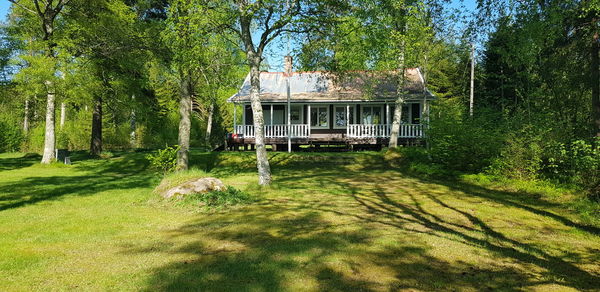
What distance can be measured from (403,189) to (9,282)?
8820 millimetres

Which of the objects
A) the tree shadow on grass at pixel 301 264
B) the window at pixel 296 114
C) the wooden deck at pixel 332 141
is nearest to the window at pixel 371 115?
the wooden deck at pixel 332 141

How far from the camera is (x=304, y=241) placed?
5.75 meters

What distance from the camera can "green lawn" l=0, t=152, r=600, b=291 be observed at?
4258 mm

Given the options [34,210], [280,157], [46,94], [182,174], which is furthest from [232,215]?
[46,94]

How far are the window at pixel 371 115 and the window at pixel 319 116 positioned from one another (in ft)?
7.93

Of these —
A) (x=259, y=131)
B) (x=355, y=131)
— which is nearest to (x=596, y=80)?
(x=259, y=131)

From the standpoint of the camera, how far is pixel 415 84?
80.7 ft

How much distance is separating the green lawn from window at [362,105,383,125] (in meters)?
14.4

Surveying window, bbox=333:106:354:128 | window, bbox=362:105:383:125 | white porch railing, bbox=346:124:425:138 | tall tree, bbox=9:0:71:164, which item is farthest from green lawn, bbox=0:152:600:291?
window, bbox=333:106:354:128

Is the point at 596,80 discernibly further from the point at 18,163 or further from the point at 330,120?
the point at 18,163

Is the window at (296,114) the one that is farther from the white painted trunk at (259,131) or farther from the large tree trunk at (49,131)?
the white painted trunk at (259,131)

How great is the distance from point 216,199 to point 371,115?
1814 centimetres

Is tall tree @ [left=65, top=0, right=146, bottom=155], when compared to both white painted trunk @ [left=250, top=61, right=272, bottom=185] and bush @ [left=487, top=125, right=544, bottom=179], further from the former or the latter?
bush @ [left=487, top=125, right=544, bottom=179]

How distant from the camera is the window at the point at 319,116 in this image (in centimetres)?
2550
